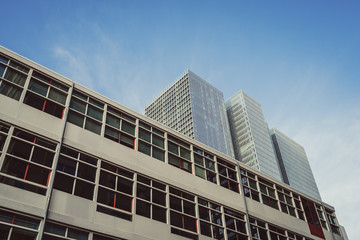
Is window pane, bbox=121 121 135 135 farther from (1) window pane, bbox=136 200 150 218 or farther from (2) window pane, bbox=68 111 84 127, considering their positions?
(1) window pane, bbox=136 200 150 218

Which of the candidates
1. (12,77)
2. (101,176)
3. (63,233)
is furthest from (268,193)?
(12,77)

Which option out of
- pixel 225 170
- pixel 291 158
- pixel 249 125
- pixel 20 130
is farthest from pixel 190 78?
pixel 20 130

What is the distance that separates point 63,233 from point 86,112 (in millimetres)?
6977

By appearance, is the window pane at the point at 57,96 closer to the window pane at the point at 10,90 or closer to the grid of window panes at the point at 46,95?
the grid of window panes at the point at 46,95

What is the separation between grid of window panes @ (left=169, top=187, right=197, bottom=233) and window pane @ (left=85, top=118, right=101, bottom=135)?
5.53 meters

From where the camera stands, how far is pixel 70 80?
1961 centimetres

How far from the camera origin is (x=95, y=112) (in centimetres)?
1986

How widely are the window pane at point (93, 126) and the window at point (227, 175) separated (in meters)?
9.69

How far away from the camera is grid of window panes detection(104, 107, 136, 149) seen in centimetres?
1986

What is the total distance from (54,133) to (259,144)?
131158mm

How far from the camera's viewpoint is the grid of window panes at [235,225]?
21812mm

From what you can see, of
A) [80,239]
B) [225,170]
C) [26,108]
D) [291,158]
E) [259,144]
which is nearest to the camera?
[80,239]

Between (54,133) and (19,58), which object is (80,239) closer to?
(54,133)

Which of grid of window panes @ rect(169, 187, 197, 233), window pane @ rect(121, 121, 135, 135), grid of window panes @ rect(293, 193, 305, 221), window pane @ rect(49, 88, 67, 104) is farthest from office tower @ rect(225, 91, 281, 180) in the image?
window pane @ rect(49, 88, 67, 104)
